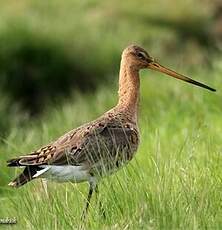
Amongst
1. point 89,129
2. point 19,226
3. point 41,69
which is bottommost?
point 19,226

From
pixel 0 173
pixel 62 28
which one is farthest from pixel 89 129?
pixel 62 28

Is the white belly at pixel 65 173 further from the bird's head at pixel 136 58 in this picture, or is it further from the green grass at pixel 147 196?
the bird's head at pixel 136 58

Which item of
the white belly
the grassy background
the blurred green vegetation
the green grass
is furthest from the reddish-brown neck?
the blurred green vegetation

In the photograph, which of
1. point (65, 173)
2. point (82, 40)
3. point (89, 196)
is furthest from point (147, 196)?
point (82, 40)

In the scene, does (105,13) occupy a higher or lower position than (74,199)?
higher

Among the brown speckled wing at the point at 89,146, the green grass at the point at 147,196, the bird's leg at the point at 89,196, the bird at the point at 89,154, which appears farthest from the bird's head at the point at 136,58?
the bird's leg at the point at 89,196

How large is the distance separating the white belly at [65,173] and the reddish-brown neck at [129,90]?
2.21ft

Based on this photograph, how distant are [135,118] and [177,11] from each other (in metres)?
10.4

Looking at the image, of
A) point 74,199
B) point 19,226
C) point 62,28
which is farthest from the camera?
point 62,28

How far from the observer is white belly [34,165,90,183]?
5.98m

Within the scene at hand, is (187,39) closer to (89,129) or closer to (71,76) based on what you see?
(71,76)

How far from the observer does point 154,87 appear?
11.7m

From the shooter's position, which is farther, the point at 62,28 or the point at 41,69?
the point at 62,28

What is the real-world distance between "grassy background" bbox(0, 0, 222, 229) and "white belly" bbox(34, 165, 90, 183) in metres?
0.09
